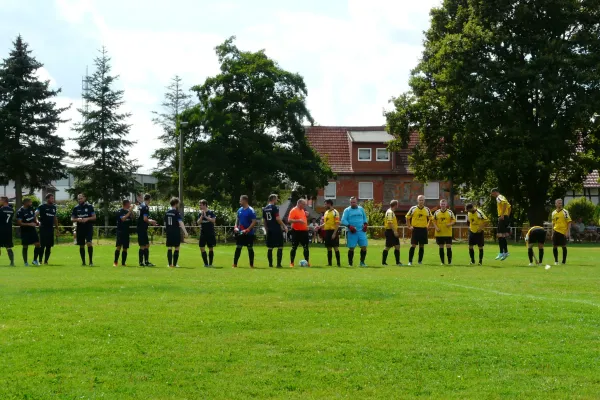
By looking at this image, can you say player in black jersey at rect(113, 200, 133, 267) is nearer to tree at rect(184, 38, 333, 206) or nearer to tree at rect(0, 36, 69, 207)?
tree at rect(184, 38, 333, 206)

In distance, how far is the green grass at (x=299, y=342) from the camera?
699 centimetres

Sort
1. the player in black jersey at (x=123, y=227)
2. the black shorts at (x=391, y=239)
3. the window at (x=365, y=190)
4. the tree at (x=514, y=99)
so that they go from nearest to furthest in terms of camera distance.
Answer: the player in black jersey at (x=123, y=227)
the black shorts at (x=391, y=239)
the tree at (x=514, y=99)
the window at (x=365, y=190)

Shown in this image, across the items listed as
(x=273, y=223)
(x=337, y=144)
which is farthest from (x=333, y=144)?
(x=273, y=223)

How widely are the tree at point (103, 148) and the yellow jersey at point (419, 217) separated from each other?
42763mm

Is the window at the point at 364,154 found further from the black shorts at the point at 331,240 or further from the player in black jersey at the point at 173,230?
the player in black jersey at the point at 173,230

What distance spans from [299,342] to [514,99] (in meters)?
43.2

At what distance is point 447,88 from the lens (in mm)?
49281

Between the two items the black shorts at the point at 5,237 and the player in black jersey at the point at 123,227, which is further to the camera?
the player in black jersey at the point at 123,227

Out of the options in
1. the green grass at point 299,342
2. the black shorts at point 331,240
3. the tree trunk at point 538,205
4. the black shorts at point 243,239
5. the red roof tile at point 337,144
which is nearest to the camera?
the green grass at point 299,342

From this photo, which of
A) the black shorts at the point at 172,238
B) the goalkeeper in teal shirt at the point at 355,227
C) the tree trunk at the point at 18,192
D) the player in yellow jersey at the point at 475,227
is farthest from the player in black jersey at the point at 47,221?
the tree trunk at the point at 18,192

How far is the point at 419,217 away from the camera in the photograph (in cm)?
2469

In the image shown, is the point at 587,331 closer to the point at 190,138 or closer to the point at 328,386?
the point at 328,386

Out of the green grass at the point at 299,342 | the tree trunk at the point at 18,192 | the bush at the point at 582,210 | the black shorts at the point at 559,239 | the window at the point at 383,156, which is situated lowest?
the green grass at the point at 299,342

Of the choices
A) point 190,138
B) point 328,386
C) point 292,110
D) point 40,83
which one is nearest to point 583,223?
point 292,110
